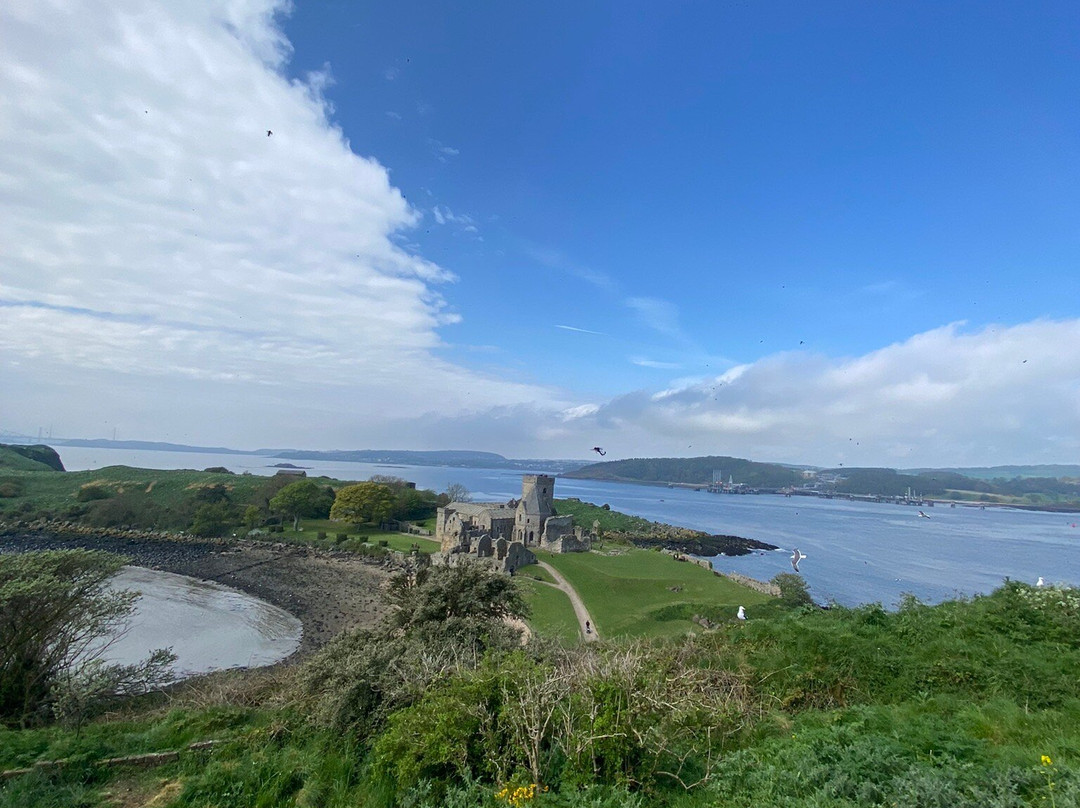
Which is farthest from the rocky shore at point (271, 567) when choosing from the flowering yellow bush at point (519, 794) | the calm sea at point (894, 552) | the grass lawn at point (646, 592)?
the calm sea at point (894, 552)

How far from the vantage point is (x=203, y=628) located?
79.7 ft

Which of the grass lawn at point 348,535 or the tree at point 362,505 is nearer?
the grass lawn at point 348,535

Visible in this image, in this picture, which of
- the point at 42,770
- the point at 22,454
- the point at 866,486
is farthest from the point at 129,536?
the point at 866,486

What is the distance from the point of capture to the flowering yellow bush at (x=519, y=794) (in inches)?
174

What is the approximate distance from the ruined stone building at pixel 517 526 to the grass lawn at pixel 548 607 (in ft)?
22.7

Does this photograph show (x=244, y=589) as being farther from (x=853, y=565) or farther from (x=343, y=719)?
(x=853, y=565)

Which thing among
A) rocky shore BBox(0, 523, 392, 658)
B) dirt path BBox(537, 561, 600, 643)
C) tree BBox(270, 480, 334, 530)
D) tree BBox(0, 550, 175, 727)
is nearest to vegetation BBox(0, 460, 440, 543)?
tree BBox(270, 480, 334, 530)

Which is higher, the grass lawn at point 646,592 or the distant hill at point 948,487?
the distant hill at point 948,487

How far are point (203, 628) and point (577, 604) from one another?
18299 mm

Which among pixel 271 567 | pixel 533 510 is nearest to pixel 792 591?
pixel 533 510

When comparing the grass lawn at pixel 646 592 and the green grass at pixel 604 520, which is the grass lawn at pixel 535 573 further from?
the green grass at pixel 604 520

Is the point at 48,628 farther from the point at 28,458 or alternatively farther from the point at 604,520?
the point at 28,458

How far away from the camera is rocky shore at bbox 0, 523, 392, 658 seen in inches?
1048

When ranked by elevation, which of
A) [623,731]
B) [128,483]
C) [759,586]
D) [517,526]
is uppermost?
[623,731]
